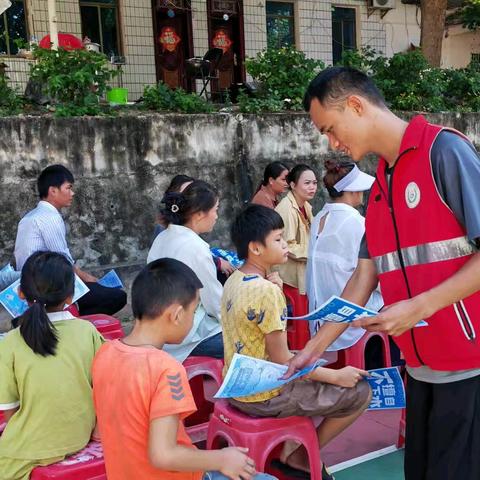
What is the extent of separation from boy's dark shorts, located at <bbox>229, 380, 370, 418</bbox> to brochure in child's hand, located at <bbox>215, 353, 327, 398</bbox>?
1.21 ft

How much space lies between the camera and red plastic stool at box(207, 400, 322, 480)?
255 centimetres

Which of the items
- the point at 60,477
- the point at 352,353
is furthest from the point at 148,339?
the point at 352,353

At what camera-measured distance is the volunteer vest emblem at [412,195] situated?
1.84 meters

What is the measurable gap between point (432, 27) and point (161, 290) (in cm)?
924

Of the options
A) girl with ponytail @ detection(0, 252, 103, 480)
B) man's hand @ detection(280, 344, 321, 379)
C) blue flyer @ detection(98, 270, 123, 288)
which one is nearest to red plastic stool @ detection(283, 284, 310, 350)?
blue flyer @ detection(98, 270, 123, 288)

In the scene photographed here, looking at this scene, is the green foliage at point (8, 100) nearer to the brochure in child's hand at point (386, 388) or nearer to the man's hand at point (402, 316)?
the brochure in child's hand at point (386, 388)

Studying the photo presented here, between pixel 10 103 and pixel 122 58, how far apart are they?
4659 millimetres

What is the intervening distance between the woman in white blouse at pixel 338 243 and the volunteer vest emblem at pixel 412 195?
6.19 feet

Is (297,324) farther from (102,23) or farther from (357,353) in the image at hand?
(102,23)

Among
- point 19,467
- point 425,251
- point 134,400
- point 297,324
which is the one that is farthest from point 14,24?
point 425,251

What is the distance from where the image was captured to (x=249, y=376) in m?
2.15

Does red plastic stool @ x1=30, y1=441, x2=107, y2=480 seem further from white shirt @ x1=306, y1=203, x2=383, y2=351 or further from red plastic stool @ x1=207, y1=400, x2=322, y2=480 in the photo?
white shirt @ x1=306, y1=203, x2=383, y2=351

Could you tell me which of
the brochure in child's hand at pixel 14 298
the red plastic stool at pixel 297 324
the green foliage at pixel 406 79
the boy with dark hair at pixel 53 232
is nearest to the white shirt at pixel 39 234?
the boy with dark hair at pixel 53 232

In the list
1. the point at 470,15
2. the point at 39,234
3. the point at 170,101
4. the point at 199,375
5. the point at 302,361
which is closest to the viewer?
the point at 302,361
